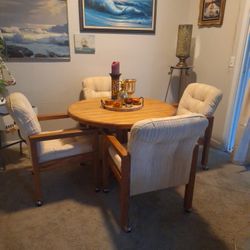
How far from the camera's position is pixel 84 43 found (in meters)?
2.98

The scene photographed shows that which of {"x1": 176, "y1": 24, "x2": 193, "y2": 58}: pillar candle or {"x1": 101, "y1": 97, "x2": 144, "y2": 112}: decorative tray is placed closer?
{"x1": 101, "y1": 97, "x2": 144, "y2": 112}: decorative tray

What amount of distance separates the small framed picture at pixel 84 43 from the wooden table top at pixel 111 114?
0.90 m

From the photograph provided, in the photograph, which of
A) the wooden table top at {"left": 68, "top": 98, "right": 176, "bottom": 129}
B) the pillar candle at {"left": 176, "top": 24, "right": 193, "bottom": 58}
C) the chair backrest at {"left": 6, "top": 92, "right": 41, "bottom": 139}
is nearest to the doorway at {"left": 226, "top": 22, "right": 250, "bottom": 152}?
the pillar candle at {"left": 176, "top": 24, "right": 193, "bottom": 58}

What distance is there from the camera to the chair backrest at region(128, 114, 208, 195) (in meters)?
1.39

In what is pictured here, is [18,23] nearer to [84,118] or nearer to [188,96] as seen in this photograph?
[84,118]

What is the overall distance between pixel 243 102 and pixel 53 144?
2.07m

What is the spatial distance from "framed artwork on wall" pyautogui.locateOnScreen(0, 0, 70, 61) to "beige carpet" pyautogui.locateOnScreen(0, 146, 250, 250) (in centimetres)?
141

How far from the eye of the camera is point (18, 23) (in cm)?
264

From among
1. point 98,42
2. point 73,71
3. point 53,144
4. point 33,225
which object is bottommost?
point 33,225

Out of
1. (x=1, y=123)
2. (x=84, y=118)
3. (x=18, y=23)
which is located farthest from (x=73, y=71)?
(x=84, y=118)

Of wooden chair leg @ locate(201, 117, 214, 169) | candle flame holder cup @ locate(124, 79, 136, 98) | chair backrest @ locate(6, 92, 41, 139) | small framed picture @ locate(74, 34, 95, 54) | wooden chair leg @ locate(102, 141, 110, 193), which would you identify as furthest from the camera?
small framed picture @ locate(74, 34, 95, 54)

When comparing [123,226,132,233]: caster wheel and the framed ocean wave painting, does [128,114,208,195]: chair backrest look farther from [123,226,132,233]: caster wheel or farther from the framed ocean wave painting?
→ the framed ocean wave painting

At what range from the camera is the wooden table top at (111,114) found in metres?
1.87

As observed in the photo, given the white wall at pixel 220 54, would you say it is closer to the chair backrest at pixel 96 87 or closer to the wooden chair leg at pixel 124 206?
the chair backrest at pixel 96 87
